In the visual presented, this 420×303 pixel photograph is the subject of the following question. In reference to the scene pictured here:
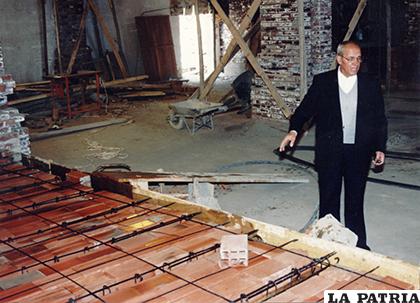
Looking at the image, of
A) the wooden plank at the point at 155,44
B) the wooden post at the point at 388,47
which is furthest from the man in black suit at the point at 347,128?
the wooden plank at the point at 155,44

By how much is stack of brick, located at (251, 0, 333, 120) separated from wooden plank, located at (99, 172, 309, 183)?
3367 mm

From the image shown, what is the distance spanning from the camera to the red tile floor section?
2283mm

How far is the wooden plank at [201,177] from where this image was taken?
5.48 metres

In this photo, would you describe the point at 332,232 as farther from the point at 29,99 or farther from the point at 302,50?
the point at 29,99

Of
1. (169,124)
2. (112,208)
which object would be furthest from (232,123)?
(112,208)

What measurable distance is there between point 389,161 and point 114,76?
30.2 feet

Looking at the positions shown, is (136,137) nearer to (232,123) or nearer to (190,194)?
(232,123)

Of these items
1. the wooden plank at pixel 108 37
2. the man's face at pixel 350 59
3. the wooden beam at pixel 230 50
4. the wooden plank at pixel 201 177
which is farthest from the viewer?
the wooden plank at pixel 108 37

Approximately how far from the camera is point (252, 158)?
768 centimetres

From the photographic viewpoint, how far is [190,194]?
17.9 feet

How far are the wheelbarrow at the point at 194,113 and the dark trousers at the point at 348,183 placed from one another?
488 cm

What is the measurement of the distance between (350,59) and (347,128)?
53 cm

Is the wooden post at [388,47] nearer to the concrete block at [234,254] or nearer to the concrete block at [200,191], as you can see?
the concrete block at [200,191]

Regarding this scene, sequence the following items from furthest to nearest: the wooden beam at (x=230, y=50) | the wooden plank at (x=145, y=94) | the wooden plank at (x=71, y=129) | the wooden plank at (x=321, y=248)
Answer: the wooden plank at (x=145, y=94) → the wooden plank at (x=71, y=129) → the wooden beam at (x=230, y=50) → the wooden plank at (x=321, y=248)
